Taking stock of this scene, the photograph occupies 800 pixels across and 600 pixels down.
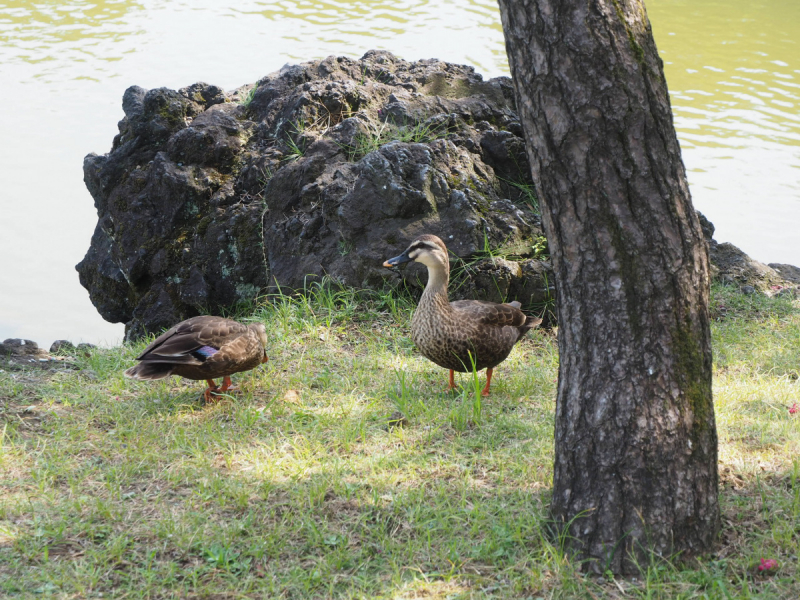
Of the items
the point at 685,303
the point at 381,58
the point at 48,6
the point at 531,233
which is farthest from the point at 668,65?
the point at 48,6

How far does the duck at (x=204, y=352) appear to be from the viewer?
4.39 m

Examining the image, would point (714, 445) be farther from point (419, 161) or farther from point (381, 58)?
point (381, 58)

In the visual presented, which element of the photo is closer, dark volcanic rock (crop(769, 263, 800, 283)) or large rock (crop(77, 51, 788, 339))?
large rock (crop(77, 51, 788, 339))

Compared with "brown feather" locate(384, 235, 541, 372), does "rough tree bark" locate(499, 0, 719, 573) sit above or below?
above

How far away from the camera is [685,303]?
9.35 feet

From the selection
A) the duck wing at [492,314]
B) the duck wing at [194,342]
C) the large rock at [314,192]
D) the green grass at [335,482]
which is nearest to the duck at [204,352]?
the duck wing at [194,342]

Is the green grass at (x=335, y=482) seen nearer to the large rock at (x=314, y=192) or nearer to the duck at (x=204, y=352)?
the duck at (x=204, y=352)

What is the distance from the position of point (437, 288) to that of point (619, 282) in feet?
7.12

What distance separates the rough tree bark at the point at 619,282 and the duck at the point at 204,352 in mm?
2296

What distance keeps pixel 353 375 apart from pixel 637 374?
257 centimetres

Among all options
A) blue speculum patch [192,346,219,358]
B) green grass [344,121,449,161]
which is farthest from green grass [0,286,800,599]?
green grass [344,121,449,161]

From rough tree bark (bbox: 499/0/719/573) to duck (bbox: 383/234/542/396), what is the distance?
5.17 feet

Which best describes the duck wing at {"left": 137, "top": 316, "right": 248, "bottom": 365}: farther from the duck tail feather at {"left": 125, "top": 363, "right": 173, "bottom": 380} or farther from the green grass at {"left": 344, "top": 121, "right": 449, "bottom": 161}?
the green grass at {"left": 344, "top": 121, "right": 449, "bottom": 161}

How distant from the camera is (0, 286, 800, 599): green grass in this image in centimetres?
299
